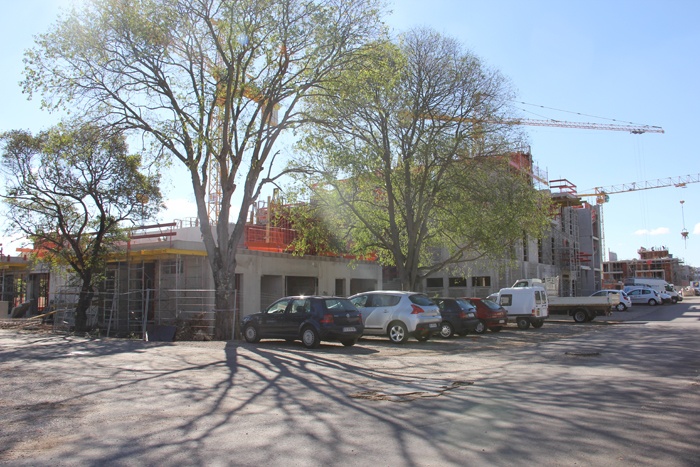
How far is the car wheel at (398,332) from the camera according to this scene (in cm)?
1762

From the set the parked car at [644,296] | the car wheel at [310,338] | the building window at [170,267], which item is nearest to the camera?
the car wheel at [310,338]

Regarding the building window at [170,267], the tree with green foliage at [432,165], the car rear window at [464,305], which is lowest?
the car rear window at [464,305]

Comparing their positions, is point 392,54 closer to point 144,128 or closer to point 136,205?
point 144,128

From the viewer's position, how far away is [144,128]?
65.2ft

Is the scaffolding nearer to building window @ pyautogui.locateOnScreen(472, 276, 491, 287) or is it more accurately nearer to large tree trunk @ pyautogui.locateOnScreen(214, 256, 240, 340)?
building window @ pyautogui.locateOnScreen(472, 276, 491, 287)

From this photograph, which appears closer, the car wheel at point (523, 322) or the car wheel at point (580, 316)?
the car wheel at point (523, 322)

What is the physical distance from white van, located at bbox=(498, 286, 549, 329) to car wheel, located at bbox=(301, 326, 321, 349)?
1391 centimetres

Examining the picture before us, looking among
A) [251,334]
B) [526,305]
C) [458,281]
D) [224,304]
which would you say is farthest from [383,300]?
[458,281]

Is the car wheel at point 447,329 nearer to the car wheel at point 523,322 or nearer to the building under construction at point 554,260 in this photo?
the car wheel at point 523,322

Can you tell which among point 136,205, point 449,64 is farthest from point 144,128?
point 449,64

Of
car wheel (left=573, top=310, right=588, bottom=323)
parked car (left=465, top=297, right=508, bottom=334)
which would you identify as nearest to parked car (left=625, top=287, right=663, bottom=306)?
car wheel (left=573, top=310, right=588, bottom=323)

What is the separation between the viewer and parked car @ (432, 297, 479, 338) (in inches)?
821

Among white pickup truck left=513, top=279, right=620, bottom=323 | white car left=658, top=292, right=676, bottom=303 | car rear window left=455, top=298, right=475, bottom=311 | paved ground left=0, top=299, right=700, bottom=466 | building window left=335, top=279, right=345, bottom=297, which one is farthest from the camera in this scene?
white car left=658, top=292, right=676, bottom=303

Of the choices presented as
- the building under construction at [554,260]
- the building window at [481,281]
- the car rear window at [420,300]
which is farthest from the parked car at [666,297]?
the car rear window at [420,300]
